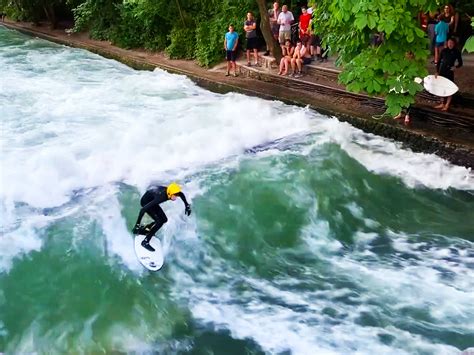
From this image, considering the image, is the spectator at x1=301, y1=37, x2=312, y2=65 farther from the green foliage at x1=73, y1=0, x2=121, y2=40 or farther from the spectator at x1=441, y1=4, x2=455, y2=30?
the green foliage at x1=73, y1=0, x2=121, y2=40

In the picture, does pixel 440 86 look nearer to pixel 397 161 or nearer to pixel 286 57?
pixel 397 161

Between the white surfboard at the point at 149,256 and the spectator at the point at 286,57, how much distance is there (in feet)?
26.4

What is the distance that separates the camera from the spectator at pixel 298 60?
1371cm

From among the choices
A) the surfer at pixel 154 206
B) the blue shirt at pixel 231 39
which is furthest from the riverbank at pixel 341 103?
the surfer at pixel 154 206

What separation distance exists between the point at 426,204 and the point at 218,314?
14.0 feet

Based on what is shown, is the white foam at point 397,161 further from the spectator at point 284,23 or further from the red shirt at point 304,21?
the spectator at point 284,23

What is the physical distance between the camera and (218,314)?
21.8 ft

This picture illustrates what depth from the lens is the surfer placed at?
7.10 meters

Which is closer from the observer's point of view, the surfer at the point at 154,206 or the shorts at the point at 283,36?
the surfer at the point at 154,206

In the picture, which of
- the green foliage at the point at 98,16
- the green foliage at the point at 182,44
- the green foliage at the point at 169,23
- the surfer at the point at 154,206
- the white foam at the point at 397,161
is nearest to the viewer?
the surfer at the point at 154,206

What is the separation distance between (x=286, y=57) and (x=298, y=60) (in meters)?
0.45

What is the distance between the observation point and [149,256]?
7297 mm

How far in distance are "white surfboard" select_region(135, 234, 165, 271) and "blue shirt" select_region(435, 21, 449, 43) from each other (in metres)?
7.56

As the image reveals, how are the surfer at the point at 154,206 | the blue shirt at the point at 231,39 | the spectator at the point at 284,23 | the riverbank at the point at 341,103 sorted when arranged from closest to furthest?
the surfer at the point at 154,206 < the riverbank at the point at 341,103 < the spectator at the point at 284,23 < the blue shirt at the point at 231,39
